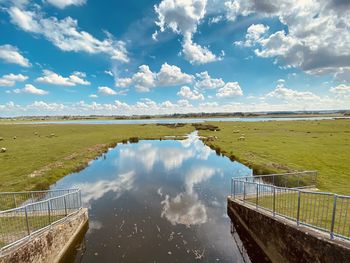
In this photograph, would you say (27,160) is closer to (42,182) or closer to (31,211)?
(42,182)

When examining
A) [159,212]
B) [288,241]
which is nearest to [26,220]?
[159,212]

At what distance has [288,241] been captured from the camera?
1173 centimetres

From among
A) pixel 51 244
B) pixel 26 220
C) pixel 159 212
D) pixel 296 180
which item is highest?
pixel 26 220

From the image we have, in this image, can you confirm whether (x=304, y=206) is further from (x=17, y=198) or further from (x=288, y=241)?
(x=17, y=198)

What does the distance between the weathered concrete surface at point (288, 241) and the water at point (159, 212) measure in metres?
1.37

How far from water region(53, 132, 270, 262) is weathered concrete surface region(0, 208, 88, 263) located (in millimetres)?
985

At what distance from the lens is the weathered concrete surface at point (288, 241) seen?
362 inches

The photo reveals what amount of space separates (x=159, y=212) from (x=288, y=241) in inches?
446

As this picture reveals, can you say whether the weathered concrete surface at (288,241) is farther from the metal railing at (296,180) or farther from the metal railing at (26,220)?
the metal railing at (26,220)

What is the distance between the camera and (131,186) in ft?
87.9

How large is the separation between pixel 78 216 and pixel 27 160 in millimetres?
27072

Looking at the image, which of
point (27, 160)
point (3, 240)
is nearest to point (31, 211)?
point (3, 240)

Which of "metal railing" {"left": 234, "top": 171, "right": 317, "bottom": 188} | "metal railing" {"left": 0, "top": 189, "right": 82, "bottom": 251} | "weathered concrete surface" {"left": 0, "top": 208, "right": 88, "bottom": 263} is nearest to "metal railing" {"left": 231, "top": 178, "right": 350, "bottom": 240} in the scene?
"metal railing" {"left": 234, "top": 171, "right": 317, "bottom": 188}

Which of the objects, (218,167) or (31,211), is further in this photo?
(218,167)
